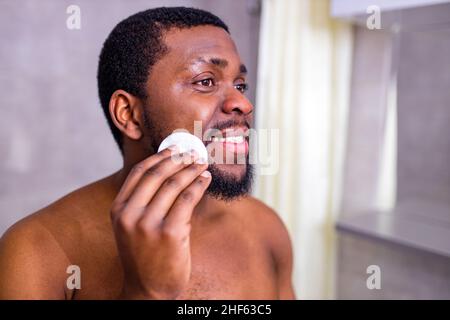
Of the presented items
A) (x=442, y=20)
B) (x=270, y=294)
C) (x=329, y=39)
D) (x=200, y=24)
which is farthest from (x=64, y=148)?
(x=442, y=20)

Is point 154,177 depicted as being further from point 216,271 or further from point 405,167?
point 405,167

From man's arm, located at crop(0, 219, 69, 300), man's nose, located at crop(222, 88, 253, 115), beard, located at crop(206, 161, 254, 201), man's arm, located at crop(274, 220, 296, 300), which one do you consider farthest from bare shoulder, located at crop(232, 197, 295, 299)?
man's arm, located at crop(0, 219, 69, 300)

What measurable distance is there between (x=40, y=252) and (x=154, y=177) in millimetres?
242

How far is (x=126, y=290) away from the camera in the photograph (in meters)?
0.49

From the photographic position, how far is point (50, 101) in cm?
83

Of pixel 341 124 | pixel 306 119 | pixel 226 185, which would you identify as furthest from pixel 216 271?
pixel 341 124

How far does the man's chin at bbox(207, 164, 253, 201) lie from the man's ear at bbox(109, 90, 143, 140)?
151mm

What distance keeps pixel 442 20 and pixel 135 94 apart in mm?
884

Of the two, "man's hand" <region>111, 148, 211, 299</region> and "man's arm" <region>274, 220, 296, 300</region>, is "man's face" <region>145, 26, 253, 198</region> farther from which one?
"man's arm" <region>274, 220, 296, 300</region>

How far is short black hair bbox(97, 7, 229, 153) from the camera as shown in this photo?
635mm

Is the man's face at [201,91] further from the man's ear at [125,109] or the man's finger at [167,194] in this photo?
the man's finger at [167,194]

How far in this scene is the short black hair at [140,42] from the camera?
0.64m

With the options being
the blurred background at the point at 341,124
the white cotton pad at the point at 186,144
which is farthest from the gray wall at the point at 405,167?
the white cotton pad at the point at 186,144
